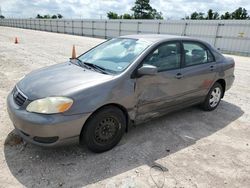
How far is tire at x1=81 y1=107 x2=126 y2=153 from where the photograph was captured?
2957mm

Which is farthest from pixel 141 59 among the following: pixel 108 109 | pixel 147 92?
pixel 108 109

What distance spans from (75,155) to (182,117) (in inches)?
93.1

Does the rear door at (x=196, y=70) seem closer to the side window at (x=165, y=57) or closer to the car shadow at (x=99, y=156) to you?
the side window at (x=165, y=57)

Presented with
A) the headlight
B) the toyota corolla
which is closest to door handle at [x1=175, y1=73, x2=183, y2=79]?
the toyota corolla

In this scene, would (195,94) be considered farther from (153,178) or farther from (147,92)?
(153,178)

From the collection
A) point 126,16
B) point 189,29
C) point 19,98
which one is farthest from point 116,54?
point 126,16

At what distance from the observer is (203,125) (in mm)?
4262

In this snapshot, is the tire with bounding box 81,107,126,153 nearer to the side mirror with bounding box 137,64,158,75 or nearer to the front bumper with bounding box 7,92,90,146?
the front bumper with bounding box 7,92,90,146

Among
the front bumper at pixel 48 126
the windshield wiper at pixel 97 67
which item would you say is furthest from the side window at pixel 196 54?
the front bumper at pixel 48 126

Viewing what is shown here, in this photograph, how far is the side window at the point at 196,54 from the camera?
13.6ft

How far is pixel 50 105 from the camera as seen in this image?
2.72 m

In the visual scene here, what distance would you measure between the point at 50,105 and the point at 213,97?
3551mm

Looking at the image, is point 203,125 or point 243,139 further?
point 203,125

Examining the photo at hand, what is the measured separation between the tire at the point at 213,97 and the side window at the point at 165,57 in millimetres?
1284
